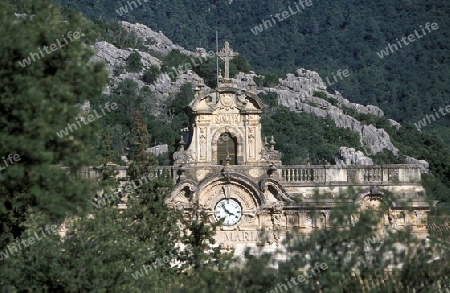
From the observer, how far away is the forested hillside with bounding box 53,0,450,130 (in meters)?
146

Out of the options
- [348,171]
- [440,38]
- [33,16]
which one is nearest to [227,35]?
[440,38]

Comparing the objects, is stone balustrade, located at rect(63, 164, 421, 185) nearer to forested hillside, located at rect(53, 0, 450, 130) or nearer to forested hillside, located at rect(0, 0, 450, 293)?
forested hillside, located at rect(0, 0, 450, 293)

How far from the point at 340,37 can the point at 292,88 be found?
22664mm

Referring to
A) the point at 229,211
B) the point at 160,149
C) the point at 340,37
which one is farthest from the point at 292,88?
the point at 229,211

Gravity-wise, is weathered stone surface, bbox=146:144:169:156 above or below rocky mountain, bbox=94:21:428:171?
below

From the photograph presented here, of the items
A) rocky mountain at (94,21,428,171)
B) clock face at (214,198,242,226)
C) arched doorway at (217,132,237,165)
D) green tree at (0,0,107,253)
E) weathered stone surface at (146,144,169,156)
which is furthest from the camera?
rocky mountain at (94,21,428,171)

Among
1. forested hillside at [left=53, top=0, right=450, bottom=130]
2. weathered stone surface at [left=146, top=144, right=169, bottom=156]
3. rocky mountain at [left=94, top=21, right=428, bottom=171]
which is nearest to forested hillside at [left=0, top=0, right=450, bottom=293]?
weathered stone surface at [left=146, top=144, right=169, bottom=156]

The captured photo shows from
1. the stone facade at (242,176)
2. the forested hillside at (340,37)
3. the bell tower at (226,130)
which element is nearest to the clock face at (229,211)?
the stone facade at (242,176)

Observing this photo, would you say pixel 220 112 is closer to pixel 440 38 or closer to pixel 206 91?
pixel 206 91

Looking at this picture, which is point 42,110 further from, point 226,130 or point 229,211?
point 226,130

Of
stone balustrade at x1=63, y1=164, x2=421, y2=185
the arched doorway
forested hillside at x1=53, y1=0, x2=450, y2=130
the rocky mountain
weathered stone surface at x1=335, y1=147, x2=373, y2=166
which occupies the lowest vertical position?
stone balustrade at x1=63, y1=164, x2=421, y2=185

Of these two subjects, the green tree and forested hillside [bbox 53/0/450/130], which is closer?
the green tree

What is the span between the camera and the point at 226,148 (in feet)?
185

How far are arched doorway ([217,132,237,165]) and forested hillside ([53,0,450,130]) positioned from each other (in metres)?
81.8
